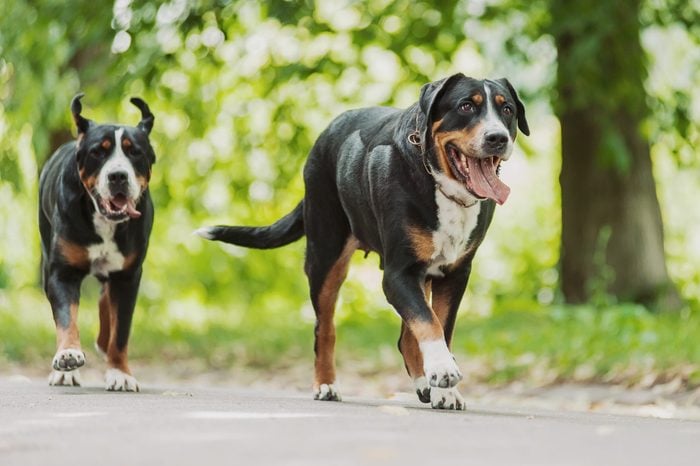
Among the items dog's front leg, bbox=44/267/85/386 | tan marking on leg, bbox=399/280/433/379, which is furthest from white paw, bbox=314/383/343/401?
dog's front leg, bbox=44/267/85/386

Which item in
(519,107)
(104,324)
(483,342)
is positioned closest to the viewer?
(519,107)

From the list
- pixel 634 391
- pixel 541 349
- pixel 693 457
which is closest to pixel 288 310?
pixel 541 349

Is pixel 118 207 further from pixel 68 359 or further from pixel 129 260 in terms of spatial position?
pixel 68 359

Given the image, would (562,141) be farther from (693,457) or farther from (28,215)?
Result: (693,457)

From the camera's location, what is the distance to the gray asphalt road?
12.8 feet

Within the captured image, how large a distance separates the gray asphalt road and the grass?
3.27m

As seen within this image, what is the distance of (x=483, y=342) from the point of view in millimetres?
11016

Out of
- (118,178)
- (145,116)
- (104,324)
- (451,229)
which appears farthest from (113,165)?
(451,229)

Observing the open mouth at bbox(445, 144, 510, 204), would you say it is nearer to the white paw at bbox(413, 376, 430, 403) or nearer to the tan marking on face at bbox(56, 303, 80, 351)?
the white paw at bbox(413, 376, 430, 403)

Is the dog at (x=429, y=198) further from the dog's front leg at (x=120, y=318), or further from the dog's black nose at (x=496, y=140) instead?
the dog's front leg at (x=120, y=318)

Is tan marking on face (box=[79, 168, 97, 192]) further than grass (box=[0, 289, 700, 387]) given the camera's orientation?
No

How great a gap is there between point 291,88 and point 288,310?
5.55m

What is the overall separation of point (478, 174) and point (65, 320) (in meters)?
2.37

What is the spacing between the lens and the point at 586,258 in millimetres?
13750
